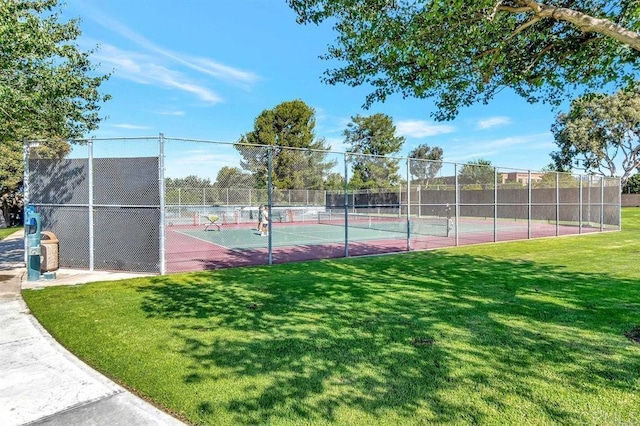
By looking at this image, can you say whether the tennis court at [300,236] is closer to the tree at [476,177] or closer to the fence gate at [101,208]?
the tree at [476,177]

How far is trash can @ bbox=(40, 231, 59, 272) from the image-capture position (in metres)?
7.73

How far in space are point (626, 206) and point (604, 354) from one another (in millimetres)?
53582

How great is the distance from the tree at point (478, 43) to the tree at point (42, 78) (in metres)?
5.01

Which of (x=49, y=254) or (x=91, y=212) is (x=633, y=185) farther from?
(x=49, y=254)

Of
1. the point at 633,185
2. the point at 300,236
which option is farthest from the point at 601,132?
the point at 300,236

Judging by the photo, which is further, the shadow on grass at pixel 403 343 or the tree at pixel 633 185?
the tree at pixel 633 185

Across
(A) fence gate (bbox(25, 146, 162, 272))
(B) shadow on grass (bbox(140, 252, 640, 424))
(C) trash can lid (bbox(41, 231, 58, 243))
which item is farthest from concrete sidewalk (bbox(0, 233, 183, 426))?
(C) trash can lid (bbox(41, 231, 58, 243))

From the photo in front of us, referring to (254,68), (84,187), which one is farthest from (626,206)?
(84,187)

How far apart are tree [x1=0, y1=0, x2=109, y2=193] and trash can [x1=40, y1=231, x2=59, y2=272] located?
214 cm

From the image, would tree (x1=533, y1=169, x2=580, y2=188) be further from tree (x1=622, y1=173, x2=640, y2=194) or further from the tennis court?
tree (x1=622, y1=173, x2=640, y2=194)

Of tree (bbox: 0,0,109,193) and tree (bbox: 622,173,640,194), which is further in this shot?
tree (bbox: 622,173,640,194)

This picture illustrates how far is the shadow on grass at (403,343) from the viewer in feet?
9.20

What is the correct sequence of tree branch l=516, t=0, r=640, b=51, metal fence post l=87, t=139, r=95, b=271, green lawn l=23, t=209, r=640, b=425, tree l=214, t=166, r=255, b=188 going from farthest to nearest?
1. tree l=214, t=166, r=255, b=188
2. metal fence post l=87, t=139, r=95, b=271
3. tree branch l=516, t=0, r=640, b=51
4. green lawn l=23, t=209, r=640, b=425

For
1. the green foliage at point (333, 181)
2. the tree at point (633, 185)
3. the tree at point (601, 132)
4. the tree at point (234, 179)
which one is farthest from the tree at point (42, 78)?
the tree at point (633, 185)
